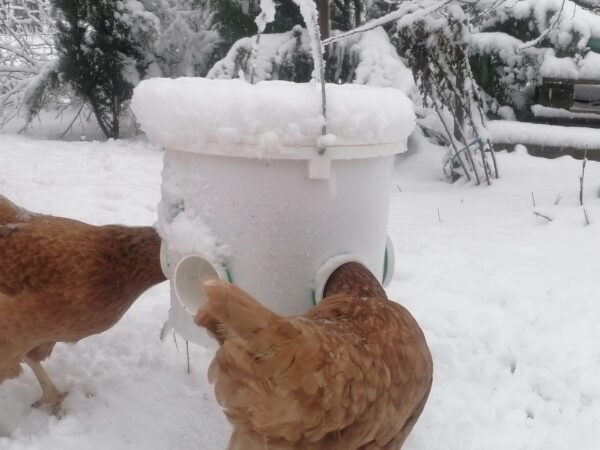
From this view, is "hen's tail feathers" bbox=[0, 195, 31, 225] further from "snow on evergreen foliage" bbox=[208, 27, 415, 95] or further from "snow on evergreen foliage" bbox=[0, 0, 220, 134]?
"snow on evergreen foliage" bbox=[0, 0, 220, 134]

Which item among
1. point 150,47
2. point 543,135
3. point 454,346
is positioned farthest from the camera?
point 150,47

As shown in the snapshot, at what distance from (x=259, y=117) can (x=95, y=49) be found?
4.87 m

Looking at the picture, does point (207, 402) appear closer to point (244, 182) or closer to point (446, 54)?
point (244, 182)

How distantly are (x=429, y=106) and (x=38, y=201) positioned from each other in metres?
2.92

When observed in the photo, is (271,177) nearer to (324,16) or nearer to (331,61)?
(324,16)

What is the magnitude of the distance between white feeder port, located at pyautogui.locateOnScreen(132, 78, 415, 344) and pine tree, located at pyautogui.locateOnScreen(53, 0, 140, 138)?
14.9ft

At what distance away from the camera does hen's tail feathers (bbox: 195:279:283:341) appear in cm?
96

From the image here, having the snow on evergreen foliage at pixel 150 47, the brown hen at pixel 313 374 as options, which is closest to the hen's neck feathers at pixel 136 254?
the brown hen at pixel 313 374

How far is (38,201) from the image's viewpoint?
3523 mm

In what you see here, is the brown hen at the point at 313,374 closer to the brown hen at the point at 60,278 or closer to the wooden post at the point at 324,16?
the brown hen at the point at 60,278

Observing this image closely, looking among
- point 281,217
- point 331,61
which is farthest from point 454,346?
point 331,61

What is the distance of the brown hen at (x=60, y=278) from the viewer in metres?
1.64

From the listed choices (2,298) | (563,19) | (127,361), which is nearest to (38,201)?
(127,361)

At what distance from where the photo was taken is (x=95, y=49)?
5777 millimetres
